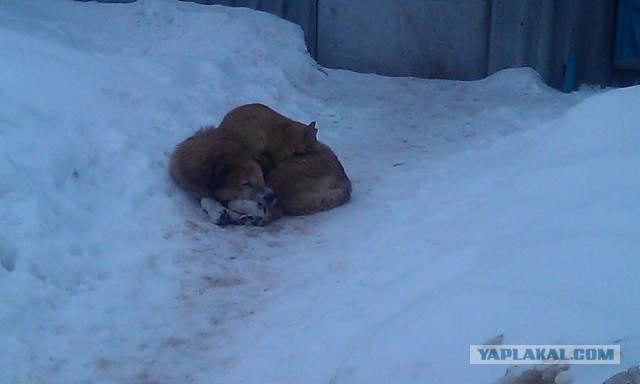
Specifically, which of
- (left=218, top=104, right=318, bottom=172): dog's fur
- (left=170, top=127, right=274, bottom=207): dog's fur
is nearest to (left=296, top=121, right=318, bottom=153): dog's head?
(left=218, top=104, right=318, bottom=172): dog's fur

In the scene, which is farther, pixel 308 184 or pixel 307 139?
pixel 307 139

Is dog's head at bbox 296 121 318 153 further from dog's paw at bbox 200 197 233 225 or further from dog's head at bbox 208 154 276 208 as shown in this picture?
dog's paw at bbox 200 197 233 225

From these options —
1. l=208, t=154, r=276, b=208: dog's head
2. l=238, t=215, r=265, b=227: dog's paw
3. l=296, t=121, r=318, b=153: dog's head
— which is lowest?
l=238, t=215, r=265, b=227: dog's paw

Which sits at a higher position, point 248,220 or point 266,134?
point 266,134

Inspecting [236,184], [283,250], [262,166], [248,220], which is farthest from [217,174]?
[283,250]

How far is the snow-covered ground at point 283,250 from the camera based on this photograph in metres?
3.10

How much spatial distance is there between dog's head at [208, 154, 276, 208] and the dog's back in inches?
9.4

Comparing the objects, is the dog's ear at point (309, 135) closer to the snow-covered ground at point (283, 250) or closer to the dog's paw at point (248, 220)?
the snow-covered ground at point (283, 250)

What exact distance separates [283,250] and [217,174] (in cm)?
90

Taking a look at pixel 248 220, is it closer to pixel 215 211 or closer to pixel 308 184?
pixel 215 211

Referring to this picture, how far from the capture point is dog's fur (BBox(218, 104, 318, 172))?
21.0 ft

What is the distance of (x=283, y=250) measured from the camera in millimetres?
5512

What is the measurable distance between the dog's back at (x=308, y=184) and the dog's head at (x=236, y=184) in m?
0.24

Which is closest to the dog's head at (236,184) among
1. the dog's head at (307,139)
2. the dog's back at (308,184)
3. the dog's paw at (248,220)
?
the dog's paw at (248,220)
